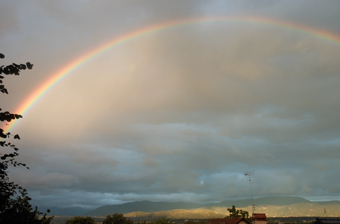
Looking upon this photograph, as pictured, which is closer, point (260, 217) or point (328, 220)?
point (328, 220)

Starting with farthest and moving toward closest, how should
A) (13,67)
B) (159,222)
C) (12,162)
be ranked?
(159,222) < (12,162) < (13,67)

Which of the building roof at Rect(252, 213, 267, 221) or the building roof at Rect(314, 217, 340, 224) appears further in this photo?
the building roof at Rect(252, 213, 267, 221)

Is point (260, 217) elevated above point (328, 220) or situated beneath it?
situated beneath

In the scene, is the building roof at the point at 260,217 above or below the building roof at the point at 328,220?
below

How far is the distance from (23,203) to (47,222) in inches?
95.3

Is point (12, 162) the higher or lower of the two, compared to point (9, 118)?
lower

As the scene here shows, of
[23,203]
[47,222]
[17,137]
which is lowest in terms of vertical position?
[47,222]

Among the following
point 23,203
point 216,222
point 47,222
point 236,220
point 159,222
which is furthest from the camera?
point 159,222

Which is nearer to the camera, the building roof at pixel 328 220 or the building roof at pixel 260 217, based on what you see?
the building roof at pixel 328 220

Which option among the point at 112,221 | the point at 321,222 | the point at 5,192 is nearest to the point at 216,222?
the point at 321,222

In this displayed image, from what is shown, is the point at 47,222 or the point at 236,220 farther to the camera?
the point at 236,220

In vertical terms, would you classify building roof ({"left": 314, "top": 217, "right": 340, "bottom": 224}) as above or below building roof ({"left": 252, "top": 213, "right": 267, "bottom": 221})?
above

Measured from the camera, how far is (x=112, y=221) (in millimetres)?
149500

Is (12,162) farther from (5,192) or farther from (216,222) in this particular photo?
(216,222)
